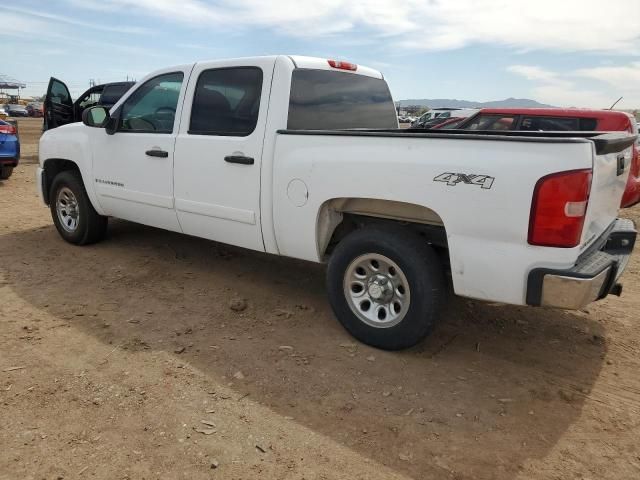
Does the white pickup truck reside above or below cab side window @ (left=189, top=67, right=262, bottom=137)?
below

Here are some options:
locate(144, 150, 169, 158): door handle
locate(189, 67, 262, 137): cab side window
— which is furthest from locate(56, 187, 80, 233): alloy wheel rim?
locate(189, 67, 262, 137): cab side window

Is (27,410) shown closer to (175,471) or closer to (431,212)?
(175,471)

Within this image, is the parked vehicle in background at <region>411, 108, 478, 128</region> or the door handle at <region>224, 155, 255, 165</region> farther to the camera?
the parked vehicle in background at <region>411, 108, 478, 128</region>

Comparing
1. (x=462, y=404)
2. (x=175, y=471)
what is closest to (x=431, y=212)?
(x=462, y=404)

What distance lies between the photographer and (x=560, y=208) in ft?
8.59

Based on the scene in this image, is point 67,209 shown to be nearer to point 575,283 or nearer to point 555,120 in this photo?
point 575,283

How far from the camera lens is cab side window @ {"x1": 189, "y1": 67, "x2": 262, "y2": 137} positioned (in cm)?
398

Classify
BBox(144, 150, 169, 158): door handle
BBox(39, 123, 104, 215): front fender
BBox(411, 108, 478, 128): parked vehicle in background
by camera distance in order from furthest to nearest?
BBox(411, 108, 478, 128): parked vehicle in background, BBox(39, 123, 104, 215): front fender, BBox(144, 150, 169, 158): door handle

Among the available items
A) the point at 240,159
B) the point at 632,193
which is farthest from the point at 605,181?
the point at 632,193

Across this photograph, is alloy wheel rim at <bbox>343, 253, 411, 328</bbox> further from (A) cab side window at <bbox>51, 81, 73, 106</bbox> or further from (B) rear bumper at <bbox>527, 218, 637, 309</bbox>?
(A) cab side window at <bbox>51, 81, 73, 106</bbox>

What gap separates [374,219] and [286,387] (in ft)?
4.31

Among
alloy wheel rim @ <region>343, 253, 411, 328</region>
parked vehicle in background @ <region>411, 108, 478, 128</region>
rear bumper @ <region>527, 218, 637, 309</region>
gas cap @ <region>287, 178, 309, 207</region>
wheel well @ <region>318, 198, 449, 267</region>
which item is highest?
parked vehicle in background @ <region>411, 108, 478, 128</region>

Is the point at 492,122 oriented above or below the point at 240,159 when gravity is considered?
above

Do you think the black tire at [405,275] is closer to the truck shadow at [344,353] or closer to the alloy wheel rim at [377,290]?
the alloy wheel rim at [377,290]
